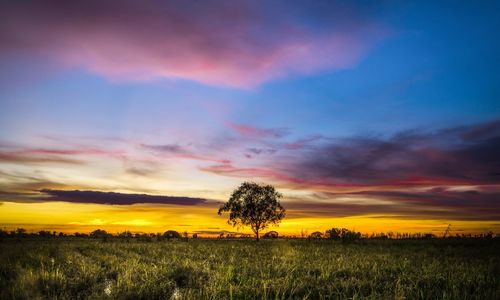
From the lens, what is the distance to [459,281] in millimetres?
8000

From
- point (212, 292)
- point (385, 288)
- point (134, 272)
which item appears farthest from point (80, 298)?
point (385, 288)

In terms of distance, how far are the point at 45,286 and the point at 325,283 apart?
555 cm

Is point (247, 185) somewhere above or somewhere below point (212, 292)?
above

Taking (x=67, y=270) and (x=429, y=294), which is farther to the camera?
(x=67, y=270)

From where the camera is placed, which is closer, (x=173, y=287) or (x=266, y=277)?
(x=173, y=287)

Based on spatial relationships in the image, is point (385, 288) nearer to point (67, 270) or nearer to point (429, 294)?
point (429, 294)

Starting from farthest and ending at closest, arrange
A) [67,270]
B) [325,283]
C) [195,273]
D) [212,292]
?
1. [67,270]
2. [195,273]
3. [325,283]
4. [212,292]

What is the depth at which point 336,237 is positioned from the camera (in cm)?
3831

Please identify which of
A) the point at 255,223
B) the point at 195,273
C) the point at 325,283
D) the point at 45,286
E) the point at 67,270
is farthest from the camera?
the point at 255,223

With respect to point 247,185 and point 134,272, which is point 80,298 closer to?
point 134,272

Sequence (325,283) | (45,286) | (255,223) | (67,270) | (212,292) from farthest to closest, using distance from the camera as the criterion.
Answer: (255,223)
(67,270)
(325,283)
(45,286)
(212,292)

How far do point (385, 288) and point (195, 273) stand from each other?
4.56 m

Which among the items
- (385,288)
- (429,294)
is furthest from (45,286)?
(429,294)

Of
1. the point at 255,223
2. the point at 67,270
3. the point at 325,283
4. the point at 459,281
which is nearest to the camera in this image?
the point at 325,283
